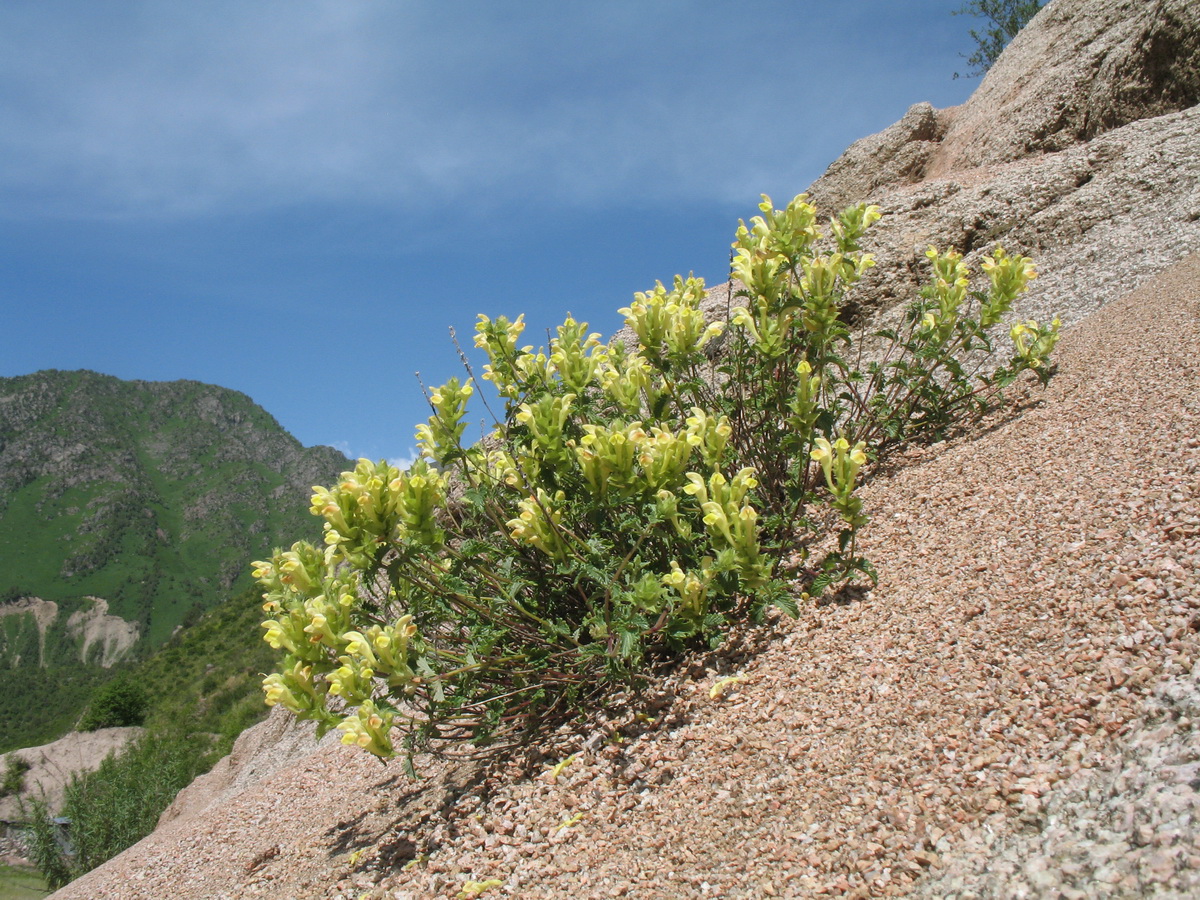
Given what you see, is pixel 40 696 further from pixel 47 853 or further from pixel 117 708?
pixel 47 853

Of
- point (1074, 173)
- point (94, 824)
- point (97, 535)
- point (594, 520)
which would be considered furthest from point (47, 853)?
point (97, 535)

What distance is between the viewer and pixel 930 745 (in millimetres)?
1815

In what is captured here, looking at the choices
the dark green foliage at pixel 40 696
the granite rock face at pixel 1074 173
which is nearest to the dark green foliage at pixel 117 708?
the granite rock face at pixel 1074 173

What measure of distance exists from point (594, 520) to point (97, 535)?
19847 cm

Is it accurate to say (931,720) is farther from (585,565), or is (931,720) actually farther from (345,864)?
(345,864)

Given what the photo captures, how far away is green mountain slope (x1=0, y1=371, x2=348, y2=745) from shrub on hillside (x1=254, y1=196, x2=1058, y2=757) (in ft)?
445

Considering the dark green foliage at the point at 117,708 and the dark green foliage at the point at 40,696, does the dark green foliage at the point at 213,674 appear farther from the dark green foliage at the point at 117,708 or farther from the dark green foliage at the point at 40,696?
the dark green foliage at the point at 40,696

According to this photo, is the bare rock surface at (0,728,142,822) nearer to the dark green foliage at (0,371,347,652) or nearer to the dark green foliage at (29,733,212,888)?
the dark green foliage at (29,733,212,888)

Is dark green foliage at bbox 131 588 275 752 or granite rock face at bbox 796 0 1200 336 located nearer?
granite rock face at bbox 796 0 1200 336

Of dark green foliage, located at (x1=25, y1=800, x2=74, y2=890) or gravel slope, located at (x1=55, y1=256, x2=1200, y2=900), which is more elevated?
gravel slope, located at (x1=55, y1=256, x2=1200, y2=900)

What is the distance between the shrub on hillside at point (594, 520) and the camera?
247 cm

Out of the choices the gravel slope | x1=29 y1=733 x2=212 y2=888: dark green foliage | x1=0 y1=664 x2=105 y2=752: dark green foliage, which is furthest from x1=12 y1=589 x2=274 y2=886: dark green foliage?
x1=0 y1=664 x2=105 y2=752: dark green foliage

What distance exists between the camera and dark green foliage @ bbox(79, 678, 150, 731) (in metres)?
39.2

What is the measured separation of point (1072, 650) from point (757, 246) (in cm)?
220
